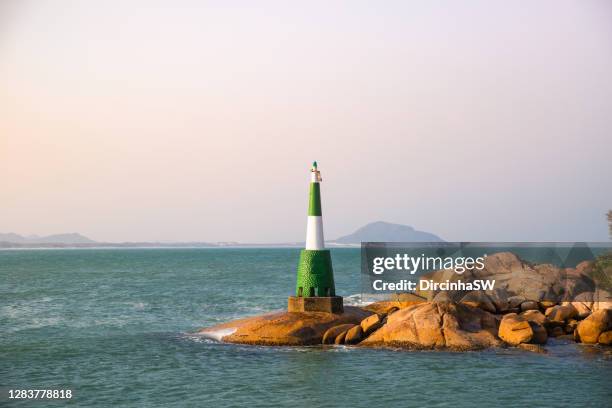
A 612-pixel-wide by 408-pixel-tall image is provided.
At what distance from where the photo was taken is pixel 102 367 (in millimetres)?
29094

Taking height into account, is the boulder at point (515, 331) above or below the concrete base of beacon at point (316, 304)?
below

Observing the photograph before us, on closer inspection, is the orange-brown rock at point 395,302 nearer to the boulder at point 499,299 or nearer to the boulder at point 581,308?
the boulder at point 499,299

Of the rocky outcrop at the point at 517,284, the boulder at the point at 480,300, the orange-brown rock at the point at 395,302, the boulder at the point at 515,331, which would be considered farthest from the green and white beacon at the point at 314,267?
the boulder at the point at 515,331

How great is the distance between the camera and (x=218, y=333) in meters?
35.3

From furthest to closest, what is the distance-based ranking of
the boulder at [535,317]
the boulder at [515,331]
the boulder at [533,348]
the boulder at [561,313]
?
1. the boulder at [561,313]
2. the boulder at [535,317]
3. the boulder at [515,331]
4. the boulder at [533,348]

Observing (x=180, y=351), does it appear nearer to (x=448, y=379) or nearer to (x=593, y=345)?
(x=448, y=379)

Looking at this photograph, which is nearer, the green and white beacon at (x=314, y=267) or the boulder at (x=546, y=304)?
the green and white beacon at (x=314, y=267)

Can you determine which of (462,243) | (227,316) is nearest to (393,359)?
(462,243)

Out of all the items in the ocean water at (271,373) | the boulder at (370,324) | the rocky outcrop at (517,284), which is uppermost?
the rocky outcrop at (517,284)

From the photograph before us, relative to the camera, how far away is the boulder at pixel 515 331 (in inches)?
1224

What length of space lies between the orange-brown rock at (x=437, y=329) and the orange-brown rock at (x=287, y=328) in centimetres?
207

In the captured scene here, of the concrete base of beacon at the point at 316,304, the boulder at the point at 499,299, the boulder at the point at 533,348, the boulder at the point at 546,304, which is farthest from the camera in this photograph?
the boulder at the point at 546,304

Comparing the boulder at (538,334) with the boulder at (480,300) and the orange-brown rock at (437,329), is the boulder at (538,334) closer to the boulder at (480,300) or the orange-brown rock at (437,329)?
the orange-brown rock at (437,329)

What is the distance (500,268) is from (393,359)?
1192 cm
